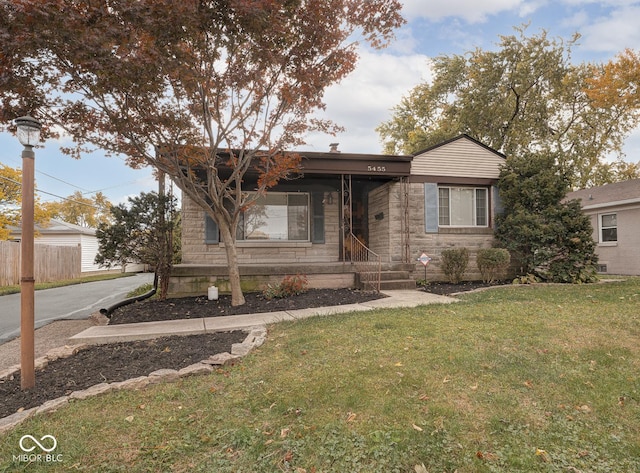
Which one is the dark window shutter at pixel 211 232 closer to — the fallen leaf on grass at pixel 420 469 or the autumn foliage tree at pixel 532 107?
the fallen leaf on grass at pixel 420 469

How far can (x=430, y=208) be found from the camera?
9.98 m

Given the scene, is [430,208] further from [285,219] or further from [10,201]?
[10,201]

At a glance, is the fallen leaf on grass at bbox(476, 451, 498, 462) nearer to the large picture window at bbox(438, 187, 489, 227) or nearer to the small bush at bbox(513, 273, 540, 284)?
the small bush at bbox(513, 273, 540, 284)

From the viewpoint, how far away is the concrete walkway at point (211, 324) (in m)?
4.83

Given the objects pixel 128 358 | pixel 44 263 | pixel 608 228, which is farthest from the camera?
pixel 44 263

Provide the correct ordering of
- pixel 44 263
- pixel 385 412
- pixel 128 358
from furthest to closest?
pixel 44 263, pixel 128 358, pixel 385 412

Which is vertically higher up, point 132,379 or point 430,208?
point 430,208

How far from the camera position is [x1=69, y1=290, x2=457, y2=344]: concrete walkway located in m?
4.83

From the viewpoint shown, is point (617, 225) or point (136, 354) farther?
point (617, 225)

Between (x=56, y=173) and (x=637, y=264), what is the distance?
34387 millimetres

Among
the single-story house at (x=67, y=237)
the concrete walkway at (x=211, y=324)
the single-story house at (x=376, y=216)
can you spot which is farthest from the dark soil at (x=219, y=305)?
the single-story house at (x=67, y=237)

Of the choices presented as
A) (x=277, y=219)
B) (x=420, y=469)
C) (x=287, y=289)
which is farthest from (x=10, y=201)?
(x=420, y=469)

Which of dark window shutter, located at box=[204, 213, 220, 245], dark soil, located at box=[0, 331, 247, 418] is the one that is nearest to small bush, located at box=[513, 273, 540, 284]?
dark soil, located at box=[0, 331, 247, 418]

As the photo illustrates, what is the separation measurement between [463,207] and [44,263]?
17.7m
